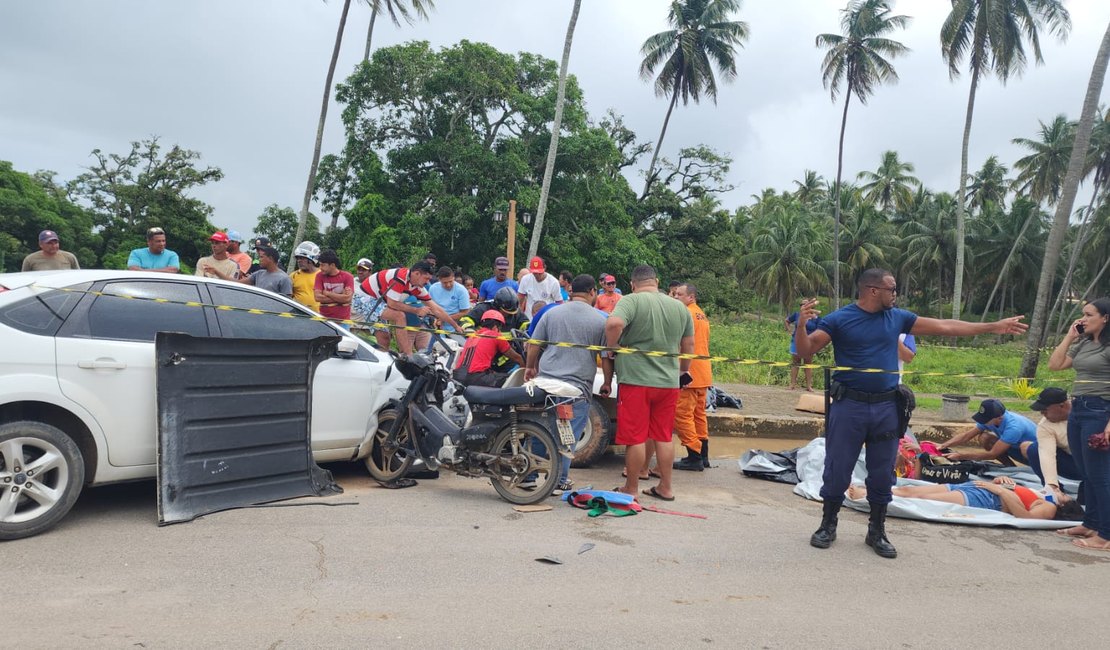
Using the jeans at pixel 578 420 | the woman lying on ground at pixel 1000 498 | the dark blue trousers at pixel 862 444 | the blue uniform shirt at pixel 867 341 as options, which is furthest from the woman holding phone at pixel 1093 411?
the jeans at pixel 578 420

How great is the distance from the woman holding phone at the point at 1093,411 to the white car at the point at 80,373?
5969 millimetres

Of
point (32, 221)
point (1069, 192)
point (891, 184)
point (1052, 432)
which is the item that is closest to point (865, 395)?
point (1052, 432)

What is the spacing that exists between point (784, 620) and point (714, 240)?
1230 inches

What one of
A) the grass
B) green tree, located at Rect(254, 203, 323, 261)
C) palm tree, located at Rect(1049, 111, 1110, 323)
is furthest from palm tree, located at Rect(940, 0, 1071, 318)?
green tree, located at Rect(254, 203, 323, 261)

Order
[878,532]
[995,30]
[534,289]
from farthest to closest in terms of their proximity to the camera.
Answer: [995,30], [534,289], [878,532]

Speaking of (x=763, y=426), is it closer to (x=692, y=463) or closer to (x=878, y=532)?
(x=692, y=463)

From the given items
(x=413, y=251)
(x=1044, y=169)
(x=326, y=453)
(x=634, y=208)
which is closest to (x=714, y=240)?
(x=634, y=208)

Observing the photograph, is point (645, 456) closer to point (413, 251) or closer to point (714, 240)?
point (413, 251)

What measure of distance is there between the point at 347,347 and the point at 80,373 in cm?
176

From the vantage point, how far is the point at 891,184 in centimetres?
6119

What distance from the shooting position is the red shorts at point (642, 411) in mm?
6000

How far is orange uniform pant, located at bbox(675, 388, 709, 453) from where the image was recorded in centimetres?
741

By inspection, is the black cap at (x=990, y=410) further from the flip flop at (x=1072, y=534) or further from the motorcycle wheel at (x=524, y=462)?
the motorcycle wheel at (x=524, y=462)

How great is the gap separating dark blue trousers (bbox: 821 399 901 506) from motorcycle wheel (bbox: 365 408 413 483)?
316 centimetres
